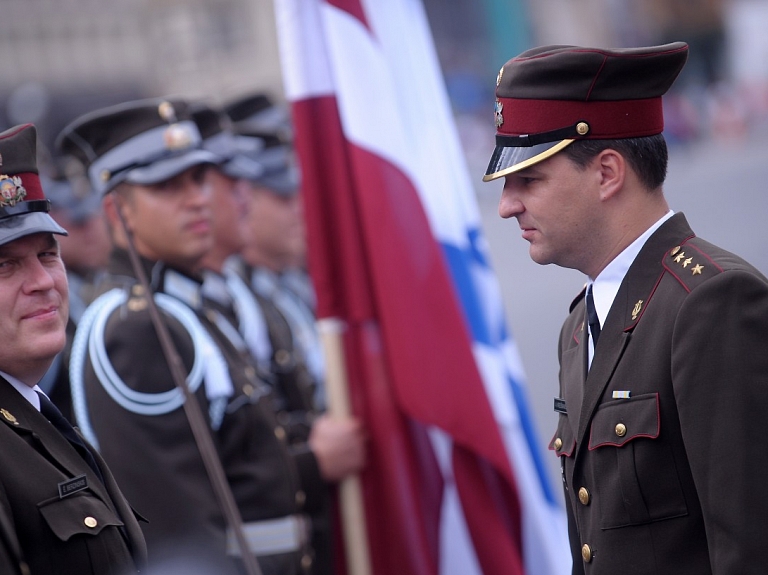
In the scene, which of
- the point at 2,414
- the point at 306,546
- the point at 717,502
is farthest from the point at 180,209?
the point at 717,502

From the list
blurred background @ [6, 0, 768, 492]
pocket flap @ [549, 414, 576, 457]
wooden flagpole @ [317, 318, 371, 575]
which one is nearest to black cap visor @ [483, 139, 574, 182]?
pocket flap @ [549, 414, 576, 457]

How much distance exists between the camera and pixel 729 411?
217 centimetres

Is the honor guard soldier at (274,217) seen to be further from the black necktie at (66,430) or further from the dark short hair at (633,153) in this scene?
the dark short hair at (633,153)

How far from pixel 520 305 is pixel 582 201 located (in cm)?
1127

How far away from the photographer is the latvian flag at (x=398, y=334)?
4.00m

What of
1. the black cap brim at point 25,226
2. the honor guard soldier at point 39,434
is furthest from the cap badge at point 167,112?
the black cap brim at point 25,226

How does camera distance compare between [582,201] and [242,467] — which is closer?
[582,201]

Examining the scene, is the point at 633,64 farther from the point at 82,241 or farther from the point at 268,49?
the point at 268,49

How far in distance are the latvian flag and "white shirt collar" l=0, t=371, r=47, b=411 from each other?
1.71m

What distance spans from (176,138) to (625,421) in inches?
89.9

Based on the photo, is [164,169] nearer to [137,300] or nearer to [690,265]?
[137,300]

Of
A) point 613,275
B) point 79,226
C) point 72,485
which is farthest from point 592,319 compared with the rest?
point 79,226

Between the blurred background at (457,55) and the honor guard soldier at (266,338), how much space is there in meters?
19.7

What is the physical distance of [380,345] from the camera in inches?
162
